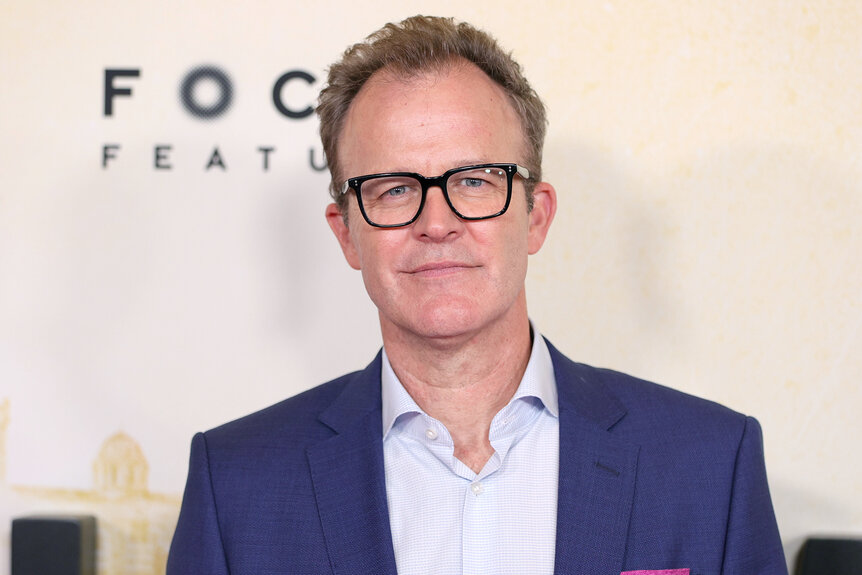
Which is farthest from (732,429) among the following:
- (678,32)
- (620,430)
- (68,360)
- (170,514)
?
(68,360)

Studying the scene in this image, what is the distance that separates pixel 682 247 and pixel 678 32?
0.49 metres

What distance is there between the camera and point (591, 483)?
4.54 ft

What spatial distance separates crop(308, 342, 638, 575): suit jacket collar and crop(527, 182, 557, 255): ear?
25cm

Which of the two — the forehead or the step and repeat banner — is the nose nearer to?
the forehead

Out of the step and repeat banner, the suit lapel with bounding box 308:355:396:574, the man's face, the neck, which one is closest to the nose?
the man's face

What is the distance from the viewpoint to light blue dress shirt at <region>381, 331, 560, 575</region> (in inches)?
53.7

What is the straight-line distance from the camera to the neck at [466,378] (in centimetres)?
145

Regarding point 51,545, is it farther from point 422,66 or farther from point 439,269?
point 422,66

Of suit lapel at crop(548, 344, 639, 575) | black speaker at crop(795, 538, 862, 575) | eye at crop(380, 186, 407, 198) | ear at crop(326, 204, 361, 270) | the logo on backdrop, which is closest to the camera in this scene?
suit lapel at crop(548, 344, 639, 575)

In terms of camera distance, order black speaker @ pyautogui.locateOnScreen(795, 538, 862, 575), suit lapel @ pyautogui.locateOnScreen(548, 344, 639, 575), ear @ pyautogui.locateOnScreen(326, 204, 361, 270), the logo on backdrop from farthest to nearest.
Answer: the logo on backdrop → black speaker @ pyautogui.locateOnScreen(795, 538, 862, 575) → ear @ pyautogui.locateOnScreen(326, 204, 361, 270) → suit lapel @ pyautogui.locateOnScreen(548, 344, 639, 575)

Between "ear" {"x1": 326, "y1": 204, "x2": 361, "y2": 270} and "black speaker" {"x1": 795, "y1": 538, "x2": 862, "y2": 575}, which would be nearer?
"ear" {"x1": 326, "y1": 204, "x2": 361, "y2": 270}

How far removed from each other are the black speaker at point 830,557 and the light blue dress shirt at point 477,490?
89 cm

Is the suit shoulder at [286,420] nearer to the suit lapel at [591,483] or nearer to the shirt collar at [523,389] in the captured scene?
the shirt collar at [523,389]

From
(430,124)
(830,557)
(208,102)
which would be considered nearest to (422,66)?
(430,124)
